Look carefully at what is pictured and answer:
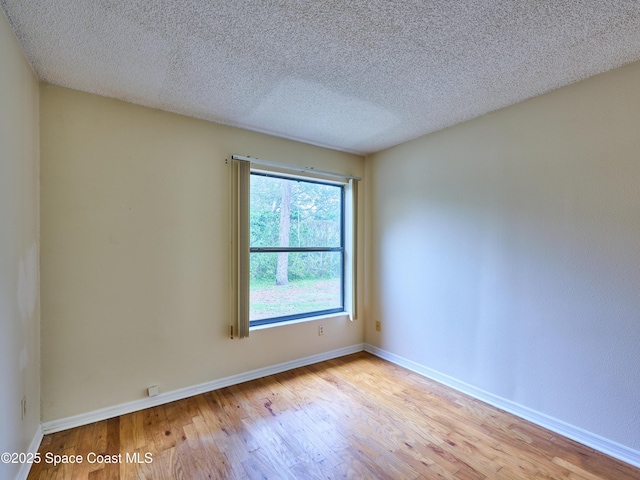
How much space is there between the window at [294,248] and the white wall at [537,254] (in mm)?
822

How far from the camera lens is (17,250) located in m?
1.67

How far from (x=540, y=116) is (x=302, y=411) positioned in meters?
2.90

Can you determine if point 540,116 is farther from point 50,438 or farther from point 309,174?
point 50,438

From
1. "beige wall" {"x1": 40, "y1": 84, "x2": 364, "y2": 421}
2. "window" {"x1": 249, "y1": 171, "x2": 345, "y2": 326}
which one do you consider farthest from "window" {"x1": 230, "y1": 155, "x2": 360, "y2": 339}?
"beige wall" {"x1": 40, "y1": 84, "x2": 364, "y2": 421}

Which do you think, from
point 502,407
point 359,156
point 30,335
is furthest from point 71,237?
point 502,407

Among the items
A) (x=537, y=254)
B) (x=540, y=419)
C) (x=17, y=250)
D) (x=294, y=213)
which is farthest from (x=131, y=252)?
(x=540, y=419)

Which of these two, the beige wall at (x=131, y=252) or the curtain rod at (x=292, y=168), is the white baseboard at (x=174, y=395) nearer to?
the beige wall at (x=131, y=252)

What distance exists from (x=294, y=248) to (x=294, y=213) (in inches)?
15.1

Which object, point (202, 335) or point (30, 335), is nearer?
point (30, 335)

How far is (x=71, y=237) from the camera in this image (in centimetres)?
218

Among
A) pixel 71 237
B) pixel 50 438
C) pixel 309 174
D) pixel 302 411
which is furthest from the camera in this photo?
pixel 309 174

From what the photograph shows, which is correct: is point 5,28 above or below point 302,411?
above

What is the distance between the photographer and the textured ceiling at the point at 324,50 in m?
1.46

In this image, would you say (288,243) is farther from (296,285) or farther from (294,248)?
(296,285)
